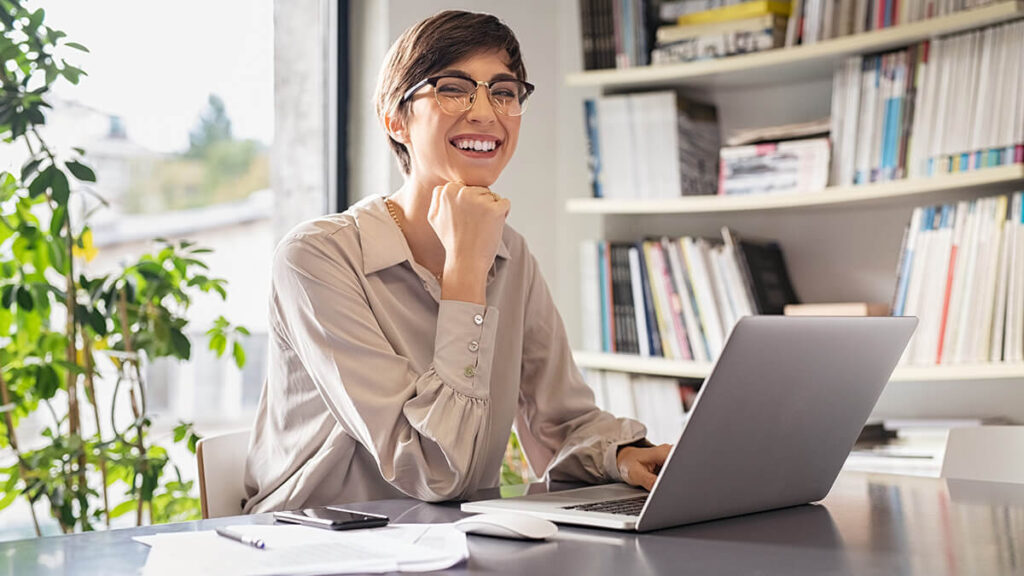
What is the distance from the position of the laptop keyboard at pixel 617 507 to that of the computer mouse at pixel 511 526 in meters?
0.12

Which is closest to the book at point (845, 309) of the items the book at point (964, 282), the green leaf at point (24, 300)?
the book at point (964, 282)

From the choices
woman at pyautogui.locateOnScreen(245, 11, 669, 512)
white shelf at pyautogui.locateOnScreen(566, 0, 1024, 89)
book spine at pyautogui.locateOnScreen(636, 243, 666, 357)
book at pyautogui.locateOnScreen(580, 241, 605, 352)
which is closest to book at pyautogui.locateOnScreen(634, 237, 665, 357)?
book spine at pyautogui.locateOnScreen(636, 243, 666, 357)

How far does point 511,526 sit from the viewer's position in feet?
3.08

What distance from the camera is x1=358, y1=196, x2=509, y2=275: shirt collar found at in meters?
1.49

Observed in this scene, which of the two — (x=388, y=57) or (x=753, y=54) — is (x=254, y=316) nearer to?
(x=388, y=57)

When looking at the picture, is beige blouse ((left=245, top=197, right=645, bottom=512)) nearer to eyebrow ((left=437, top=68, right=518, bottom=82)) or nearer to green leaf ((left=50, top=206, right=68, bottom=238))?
eyebrow ((left=437, top=68, right=518, bottom=82))

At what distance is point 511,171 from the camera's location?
2932 millimetres

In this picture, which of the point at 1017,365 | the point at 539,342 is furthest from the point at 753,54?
the point at 539,342

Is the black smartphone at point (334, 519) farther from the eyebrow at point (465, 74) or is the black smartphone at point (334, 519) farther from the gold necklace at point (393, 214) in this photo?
the eyebrow at point (465, 74)

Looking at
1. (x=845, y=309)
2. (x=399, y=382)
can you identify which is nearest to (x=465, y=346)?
(x=399, y=382)

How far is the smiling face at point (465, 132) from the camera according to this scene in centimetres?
156

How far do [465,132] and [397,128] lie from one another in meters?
0.15

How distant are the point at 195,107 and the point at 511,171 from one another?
856 millimetres

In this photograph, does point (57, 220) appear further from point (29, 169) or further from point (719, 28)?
point (719, 28)
